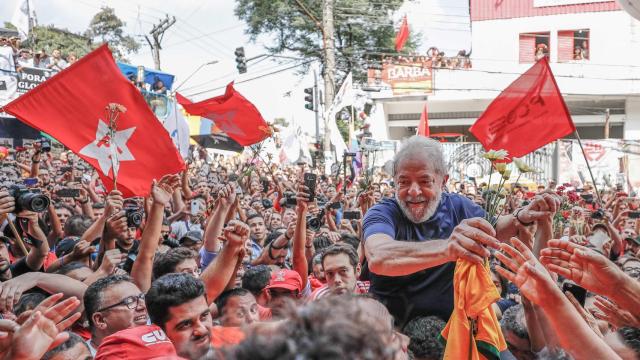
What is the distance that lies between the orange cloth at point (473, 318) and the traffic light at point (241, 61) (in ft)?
64.4

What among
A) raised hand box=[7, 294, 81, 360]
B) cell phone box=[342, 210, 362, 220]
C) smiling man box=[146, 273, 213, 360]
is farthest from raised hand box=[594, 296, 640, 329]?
cell phone box=[342, 210, 362, 220]

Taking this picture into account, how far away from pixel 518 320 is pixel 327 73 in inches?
641

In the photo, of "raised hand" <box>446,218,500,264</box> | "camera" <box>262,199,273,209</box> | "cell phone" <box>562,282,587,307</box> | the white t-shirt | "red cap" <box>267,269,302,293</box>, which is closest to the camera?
"raised hand" <box>446,218,500,264</box>

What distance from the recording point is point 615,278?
2.02 meters

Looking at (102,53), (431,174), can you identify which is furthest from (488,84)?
(431,174)

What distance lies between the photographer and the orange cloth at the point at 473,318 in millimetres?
2268

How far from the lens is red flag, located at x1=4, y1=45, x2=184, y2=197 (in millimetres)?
5312

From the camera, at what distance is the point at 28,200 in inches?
163

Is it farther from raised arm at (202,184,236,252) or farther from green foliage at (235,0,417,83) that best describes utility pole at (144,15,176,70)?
raised arm at (202,184,236,252)

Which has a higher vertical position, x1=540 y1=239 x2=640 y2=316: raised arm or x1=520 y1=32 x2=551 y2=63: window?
x1=520 y1=32 x2=551 y2=63: window

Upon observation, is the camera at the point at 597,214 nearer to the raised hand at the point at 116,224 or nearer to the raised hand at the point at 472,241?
the raised hand at the point at 116,224

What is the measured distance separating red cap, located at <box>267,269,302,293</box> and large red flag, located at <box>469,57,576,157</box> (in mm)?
3141

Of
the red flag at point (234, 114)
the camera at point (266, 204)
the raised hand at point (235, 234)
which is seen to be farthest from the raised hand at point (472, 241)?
the camera at point (266, 204)

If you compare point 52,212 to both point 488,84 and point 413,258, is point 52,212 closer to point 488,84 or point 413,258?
point 413,258
